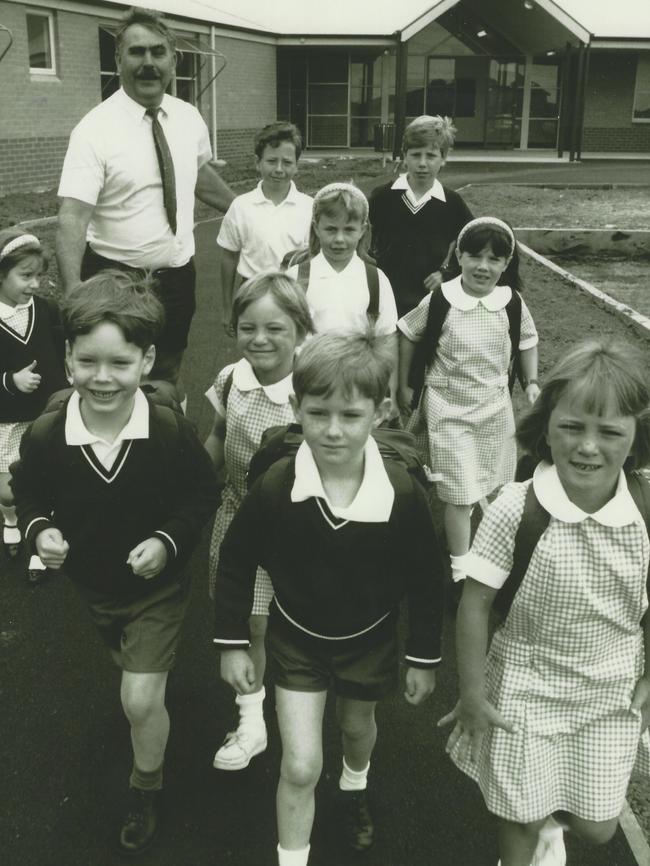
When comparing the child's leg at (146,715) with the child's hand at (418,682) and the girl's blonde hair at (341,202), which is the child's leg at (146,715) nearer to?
the child's hand at (418,682)

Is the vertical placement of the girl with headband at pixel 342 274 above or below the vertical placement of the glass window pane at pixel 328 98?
below

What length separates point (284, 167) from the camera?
510 cm

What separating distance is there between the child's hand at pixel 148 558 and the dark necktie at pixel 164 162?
2.29 meters

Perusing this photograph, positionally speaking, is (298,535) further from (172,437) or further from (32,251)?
(32,251)

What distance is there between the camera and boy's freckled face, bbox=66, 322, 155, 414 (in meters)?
2.84

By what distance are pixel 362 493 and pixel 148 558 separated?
0.64 meters

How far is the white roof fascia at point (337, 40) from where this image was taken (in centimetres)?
2952

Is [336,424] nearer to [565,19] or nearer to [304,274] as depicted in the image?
[304,274]

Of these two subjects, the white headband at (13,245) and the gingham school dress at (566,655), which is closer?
the gingham school dress at (566,655)

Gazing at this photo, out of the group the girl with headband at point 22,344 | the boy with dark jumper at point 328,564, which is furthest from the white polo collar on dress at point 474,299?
the girl with headband at point 22,344

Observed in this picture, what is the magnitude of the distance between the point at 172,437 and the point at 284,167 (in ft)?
8.41

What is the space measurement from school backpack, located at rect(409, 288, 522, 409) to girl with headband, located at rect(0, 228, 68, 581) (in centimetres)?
165

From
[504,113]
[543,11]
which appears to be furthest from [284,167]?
[504,113]

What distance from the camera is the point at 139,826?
2.93 meters
